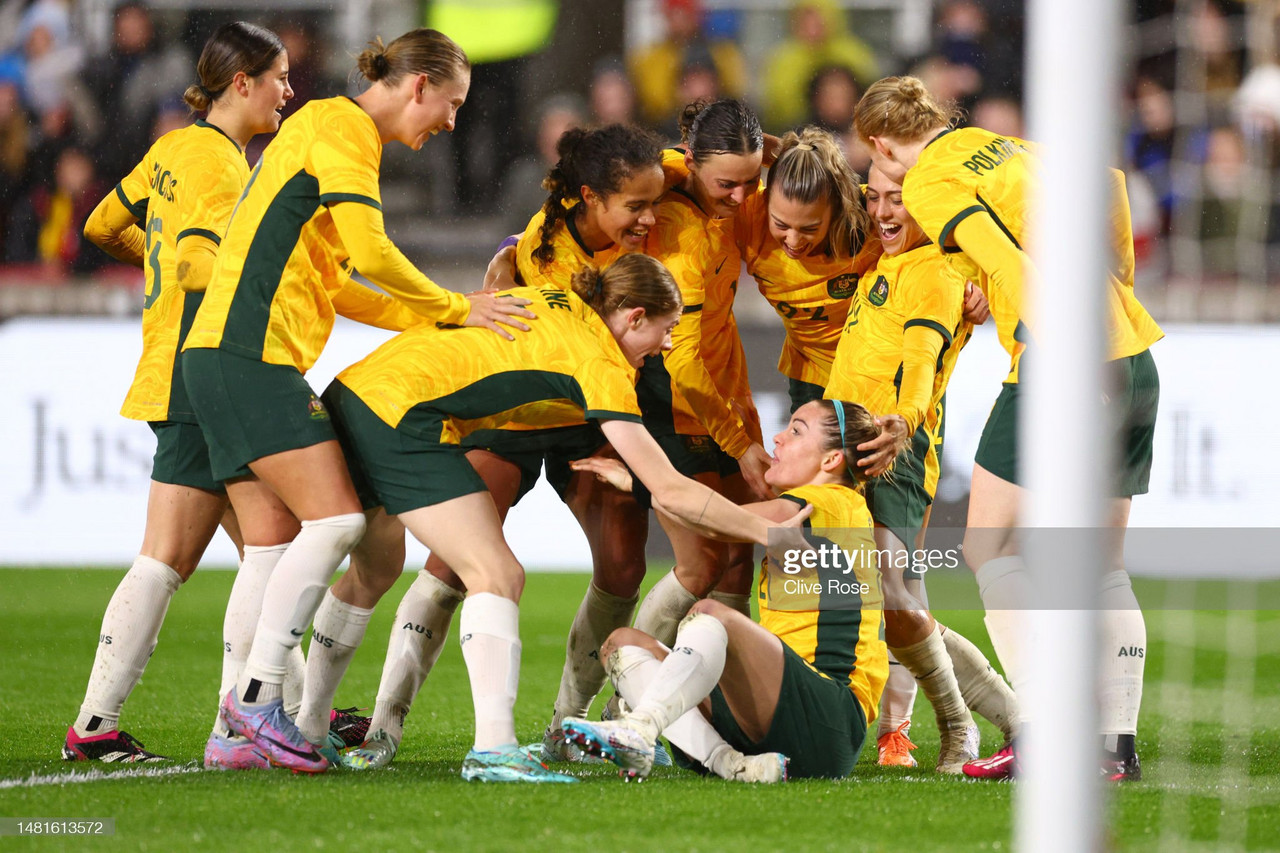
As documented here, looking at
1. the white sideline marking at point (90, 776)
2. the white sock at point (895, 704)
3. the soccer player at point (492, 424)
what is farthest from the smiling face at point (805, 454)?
the white sideline marking at point (90, 776)

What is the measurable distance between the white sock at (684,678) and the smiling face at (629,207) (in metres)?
1.27

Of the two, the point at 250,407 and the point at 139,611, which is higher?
the point at 250,407

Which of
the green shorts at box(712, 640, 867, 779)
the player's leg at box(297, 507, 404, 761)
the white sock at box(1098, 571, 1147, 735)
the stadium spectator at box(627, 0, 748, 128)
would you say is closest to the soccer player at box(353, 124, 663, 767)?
the player's leg at box(297, 507, 404, 761)

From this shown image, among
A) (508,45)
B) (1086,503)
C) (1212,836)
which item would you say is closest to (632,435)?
(1212,836)

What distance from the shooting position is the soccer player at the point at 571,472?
148 inches

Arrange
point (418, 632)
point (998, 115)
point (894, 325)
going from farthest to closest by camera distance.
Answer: point (998, 115)
point (894, 325)
point (418, 632)

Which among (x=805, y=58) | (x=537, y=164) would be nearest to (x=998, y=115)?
(x=805, y=58)

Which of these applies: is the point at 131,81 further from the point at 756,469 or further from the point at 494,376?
the point at 494,376

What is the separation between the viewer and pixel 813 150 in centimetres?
397

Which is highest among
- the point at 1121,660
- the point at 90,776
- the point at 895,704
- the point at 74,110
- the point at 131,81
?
the point at 131,81

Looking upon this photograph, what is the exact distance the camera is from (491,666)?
10.5 feet

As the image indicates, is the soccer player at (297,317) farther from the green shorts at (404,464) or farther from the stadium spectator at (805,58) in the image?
the stadium spectator at (805,58)

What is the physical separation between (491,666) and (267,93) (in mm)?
1736

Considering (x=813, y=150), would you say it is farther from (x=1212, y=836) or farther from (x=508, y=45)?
(x=508, y=45)
